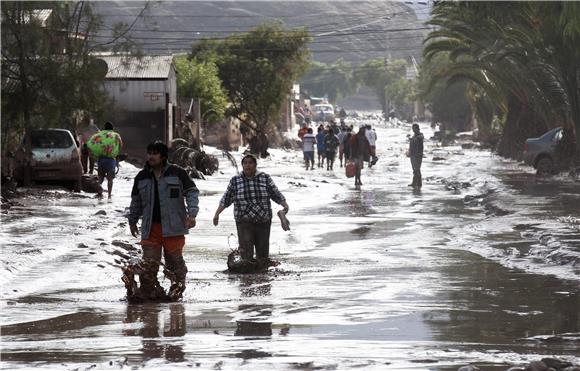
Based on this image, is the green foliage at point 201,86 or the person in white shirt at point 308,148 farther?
the green foliage at point 201,86

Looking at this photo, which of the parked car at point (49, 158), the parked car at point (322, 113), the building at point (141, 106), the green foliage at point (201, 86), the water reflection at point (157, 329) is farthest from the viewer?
the parked car at point (322, 113)

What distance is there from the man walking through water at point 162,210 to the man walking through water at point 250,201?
236 centimetres

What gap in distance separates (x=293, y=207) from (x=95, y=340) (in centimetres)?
1806

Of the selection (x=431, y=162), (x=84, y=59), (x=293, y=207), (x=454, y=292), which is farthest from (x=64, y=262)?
(x=431, y=162)

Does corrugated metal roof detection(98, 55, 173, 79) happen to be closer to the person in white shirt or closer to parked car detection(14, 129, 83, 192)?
the person in white shirt

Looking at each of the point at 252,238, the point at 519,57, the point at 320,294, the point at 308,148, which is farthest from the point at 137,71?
the point at 320,294

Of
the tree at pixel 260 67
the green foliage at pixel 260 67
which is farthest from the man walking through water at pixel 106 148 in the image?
the green foliage at pixel 260 67

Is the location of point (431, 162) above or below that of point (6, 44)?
below

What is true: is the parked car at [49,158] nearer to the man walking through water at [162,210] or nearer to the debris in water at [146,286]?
the man walking through water at [162,210]

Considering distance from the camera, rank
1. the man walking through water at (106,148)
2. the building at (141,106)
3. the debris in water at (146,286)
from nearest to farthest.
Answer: the debris in water at (146,286), the man walking through water at (106,148), the building at (141,106)

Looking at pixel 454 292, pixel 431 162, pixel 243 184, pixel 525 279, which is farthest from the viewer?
pixel 431 162

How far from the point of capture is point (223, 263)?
17328 mm

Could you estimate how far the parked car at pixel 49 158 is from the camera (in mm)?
30250

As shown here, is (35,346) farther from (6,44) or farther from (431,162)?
(431,162)
